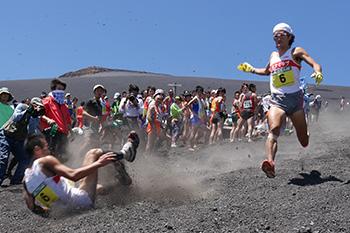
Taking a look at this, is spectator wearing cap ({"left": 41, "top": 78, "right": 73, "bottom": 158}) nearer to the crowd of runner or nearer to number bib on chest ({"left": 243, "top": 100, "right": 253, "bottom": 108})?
the crowd of runner

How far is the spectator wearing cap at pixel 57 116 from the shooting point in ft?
23.8

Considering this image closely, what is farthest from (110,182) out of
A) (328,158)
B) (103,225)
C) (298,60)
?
(328,158)

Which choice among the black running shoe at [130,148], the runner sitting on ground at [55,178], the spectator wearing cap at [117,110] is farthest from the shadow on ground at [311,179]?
the spectator wearing cap at [117,110]

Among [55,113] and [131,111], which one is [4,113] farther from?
[131,111]

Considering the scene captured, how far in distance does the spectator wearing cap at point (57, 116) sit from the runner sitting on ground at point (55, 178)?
277 centimetres

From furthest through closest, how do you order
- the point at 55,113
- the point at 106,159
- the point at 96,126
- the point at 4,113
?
the point at 96,126
the point at 4,113
the point at 55,113
the point at 106,159

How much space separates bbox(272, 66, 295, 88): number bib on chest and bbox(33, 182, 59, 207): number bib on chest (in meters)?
3.29

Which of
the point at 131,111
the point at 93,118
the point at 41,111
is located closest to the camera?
the point at 41,111

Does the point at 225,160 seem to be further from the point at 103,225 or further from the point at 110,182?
the point at 103,225

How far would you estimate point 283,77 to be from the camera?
209 inches

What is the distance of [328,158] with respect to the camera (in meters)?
6.70

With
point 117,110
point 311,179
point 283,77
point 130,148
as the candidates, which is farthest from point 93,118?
point 311,179

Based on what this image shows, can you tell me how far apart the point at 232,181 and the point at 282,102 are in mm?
1363

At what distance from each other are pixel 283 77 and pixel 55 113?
4307 mm
